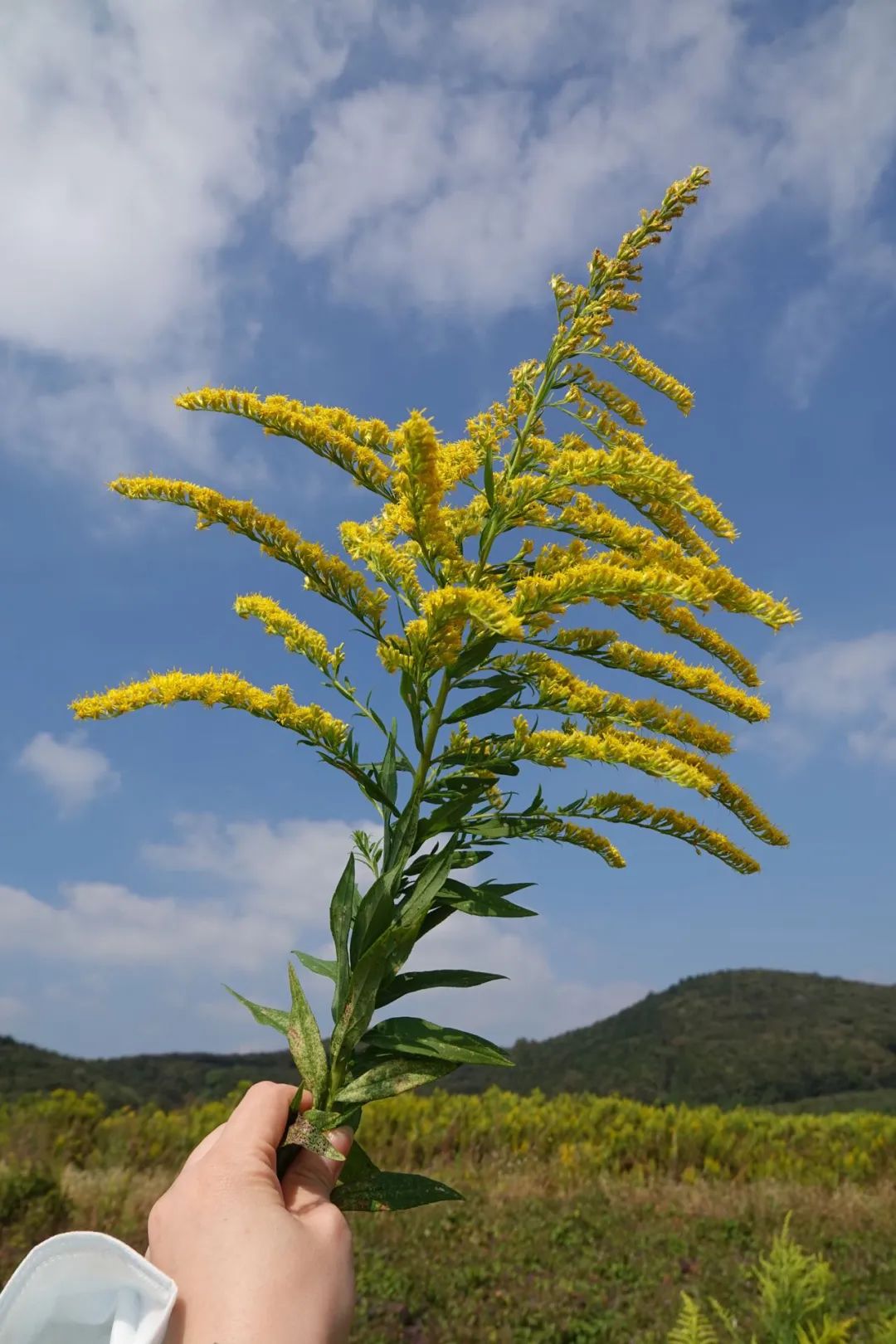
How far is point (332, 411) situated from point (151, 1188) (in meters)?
8.17

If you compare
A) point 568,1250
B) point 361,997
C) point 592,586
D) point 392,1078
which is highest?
point 592,586

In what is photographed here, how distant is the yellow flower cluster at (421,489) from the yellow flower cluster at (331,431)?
21 cm

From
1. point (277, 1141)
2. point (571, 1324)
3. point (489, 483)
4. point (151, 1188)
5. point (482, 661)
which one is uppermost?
point (489, 483)

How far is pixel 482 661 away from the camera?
250 centimetres

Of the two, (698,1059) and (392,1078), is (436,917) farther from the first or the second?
(698,1059)

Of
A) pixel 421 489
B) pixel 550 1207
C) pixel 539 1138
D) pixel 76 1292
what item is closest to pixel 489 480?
pixel 421 489

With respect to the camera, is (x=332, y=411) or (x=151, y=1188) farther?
(x=151, y=1188)

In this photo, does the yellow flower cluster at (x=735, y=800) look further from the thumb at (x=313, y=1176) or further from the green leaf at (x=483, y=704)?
the thumb at (x=313, y=1176)

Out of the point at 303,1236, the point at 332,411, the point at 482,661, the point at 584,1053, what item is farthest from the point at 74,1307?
the point at 584,1053

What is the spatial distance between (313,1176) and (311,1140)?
0.10 metres

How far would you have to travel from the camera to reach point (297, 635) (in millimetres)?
2850

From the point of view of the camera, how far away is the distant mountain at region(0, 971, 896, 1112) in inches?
635

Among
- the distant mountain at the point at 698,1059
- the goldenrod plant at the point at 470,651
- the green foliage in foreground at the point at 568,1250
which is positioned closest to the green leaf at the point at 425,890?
the goldenrod plant at the point at 470,651

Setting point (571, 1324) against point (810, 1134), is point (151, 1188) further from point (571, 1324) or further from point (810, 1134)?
point (810, 1134)
